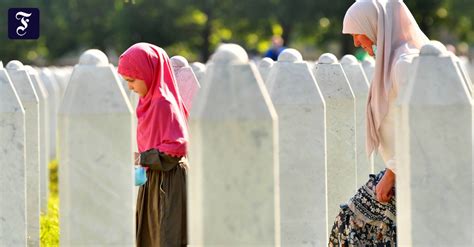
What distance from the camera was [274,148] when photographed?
5.48m

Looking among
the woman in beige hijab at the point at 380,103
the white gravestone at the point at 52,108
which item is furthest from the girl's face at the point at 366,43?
the white gravestone at the point at 52,108

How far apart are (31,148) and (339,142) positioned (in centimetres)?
275

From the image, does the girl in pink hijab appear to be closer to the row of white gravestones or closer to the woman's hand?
the row of white gravestones

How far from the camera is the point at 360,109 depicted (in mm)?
10062

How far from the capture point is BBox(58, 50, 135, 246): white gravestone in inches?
229

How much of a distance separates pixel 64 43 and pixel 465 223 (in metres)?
53.6

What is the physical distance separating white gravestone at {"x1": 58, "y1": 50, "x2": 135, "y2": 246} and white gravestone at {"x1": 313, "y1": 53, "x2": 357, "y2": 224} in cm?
333

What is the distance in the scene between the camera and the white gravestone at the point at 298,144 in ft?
24.9

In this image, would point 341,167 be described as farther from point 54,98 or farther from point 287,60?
point 54,98

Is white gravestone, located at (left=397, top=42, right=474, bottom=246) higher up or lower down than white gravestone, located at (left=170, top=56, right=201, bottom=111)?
lower down

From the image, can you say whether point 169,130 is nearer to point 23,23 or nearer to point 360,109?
point 360,109

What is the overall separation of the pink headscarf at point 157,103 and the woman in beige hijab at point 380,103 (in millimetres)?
979

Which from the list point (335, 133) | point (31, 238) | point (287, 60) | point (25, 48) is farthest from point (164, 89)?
point (25, 48)

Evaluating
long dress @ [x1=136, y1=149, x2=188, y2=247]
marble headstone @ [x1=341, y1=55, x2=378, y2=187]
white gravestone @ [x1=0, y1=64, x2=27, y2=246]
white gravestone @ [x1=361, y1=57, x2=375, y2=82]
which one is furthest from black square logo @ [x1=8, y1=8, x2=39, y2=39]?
long dress @ [x1=136, y1=149, x2=188, y2=247]
